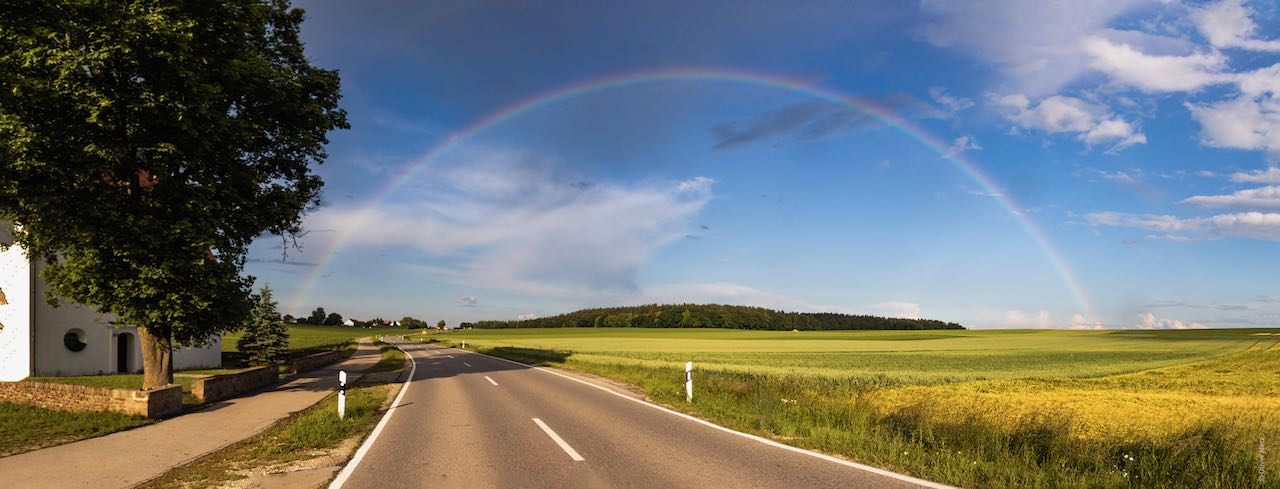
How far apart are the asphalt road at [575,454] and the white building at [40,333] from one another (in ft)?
60.0

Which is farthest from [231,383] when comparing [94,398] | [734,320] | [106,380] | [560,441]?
[734,320]

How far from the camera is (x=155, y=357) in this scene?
15.0m

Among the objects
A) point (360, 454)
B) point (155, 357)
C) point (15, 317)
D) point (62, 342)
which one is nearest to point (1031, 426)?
point (360, 454)

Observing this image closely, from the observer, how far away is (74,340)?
2397 centimetres

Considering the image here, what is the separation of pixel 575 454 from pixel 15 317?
88.8 ft

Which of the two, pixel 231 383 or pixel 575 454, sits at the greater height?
pixel 575 454

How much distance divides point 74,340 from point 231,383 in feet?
46.0

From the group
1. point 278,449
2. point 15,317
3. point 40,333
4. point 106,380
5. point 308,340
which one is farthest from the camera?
point 308,340

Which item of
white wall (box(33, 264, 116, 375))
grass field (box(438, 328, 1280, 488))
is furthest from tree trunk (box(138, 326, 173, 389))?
grass field (box(438, 328, 1280, 488))

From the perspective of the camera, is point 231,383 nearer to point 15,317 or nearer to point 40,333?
point 40,333

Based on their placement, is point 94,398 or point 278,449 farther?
point 94,398

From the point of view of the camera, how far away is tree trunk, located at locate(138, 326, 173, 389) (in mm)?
14883

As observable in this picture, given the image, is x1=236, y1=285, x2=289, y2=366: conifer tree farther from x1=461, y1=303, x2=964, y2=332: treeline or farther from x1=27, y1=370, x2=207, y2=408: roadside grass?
x1=461, y1=303, x2=964, y2=332: treeline

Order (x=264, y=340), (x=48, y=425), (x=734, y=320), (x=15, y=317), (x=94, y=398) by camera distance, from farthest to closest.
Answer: (x=734, y=320) → (x=264, y=340) → (x=15, y=317) → (x=94, y=398) → (x=48, y=425)
